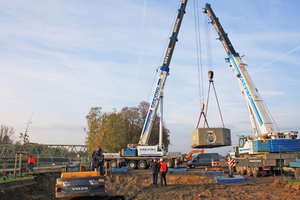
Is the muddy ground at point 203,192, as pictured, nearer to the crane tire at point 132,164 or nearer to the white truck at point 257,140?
the white truck at point 257,140

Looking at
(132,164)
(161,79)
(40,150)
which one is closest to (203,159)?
(132,164)

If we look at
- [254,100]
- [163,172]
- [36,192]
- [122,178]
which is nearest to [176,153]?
[122,178]

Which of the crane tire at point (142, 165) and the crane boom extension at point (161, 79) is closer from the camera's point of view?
the crane boom extension at point (161, 79)

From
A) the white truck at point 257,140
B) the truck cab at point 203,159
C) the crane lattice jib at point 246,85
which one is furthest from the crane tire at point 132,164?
the crane lattice jib at point 246,85

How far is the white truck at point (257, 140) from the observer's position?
16.9 metres

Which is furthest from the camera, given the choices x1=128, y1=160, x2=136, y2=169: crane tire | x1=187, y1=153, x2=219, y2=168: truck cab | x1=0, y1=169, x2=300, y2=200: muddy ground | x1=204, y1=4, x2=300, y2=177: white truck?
x1=187, y1=153, x2=219, y2=168: truck cab

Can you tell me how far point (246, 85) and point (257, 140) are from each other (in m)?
5.35

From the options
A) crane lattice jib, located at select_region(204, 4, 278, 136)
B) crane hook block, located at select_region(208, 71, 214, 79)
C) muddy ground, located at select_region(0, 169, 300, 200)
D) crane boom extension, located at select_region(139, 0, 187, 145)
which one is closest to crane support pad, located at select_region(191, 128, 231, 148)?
muddy ground, located at select_region(0, 169, 300, 200)

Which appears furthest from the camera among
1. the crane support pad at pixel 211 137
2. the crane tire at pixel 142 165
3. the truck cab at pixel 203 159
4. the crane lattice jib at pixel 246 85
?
the truck cab at pixel 203 159

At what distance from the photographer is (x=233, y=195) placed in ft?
33.4

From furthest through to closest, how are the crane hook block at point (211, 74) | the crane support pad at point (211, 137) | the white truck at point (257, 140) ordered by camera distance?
the crane hook block at point (211, 74) → the white truck at point (257, 140) → the crane support pad at point (211, 137)

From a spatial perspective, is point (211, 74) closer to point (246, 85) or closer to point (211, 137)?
point (246, 85)

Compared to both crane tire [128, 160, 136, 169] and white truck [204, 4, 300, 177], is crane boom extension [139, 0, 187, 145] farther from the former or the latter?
white truck [204, 4, 300, 177]

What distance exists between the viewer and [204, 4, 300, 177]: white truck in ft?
55.3
